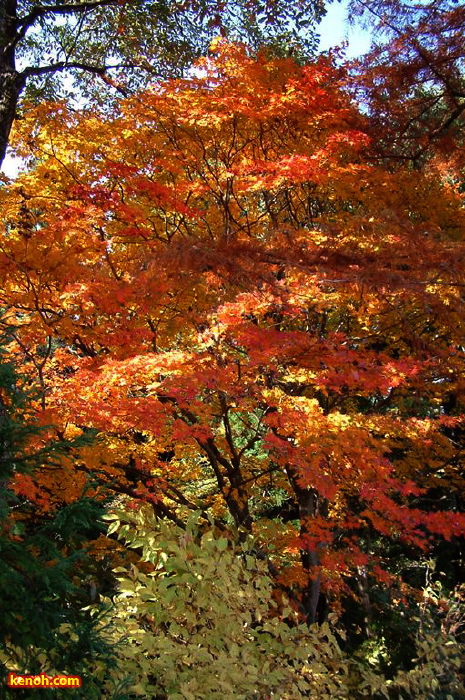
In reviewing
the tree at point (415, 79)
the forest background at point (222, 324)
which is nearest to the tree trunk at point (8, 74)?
the forest background at point (222, 324)

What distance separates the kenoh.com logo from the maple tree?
2.73 metres

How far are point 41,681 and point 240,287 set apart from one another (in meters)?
4.48

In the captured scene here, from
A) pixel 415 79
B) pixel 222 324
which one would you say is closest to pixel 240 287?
pixel 222 324

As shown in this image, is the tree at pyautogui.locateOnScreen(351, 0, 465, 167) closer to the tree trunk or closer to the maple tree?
the maple tree

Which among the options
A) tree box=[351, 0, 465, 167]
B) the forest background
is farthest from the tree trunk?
tree box=[351, 0, 465, 167]

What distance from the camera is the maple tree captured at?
5488mm

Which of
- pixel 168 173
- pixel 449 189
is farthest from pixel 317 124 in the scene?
pixel 449 189

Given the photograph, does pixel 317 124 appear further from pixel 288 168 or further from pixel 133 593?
pixel 133 593

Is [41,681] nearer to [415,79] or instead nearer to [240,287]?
[240,287]

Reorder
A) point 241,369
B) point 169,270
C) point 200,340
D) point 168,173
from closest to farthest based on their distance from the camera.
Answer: point 169,270 < point 200,340 < point 241,369 < point 168,173

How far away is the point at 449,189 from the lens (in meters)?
8.26

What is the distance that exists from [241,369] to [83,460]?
2.16m

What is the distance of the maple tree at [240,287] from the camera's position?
5.49 metres

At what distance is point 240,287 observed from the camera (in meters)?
6.46
